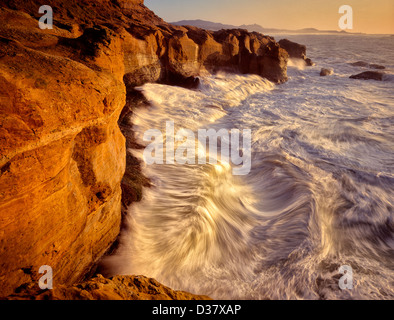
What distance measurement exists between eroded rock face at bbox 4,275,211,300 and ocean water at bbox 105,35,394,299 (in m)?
1.48

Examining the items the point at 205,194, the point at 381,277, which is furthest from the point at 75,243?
the point at 381,277

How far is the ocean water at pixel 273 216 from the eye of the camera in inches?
140

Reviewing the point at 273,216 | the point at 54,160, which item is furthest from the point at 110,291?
the point at 273,216

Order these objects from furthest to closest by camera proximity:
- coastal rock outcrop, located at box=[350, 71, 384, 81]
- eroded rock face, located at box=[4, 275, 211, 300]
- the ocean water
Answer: coastal rock outcrop, located at box=[350, 71, 384, 81], the ocean water, eroded rock face, located at box=[4, 275, 211, 300]

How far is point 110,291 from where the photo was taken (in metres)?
1.79

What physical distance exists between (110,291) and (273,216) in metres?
4.08

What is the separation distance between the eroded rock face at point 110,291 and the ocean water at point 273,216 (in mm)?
1483

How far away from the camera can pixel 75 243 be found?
2.72 m

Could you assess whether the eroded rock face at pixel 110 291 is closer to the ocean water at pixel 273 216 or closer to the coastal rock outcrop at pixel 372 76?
the ocean water at pixel 273 216

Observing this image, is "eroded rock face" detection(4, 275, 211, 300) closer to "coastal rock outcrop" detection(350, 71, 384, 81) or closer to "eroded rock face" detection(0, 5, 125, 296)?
"eroded rock face" detection(0, 5, 125, 296)

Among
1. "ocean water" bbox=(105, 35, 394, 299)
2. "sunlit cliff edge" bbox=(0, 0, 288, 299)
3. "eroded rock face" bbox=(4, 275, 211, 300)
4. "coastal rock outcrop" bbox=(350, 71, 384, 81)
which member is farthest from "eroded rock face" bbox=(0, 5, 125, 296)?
"coastal rock outcrop" bbox=(350, 71, 384, 81)

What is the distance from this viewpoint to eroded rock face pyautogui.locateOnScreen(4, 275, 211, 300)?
62.3 inches

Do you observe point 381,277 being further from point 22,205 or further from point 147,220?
point 22,205
